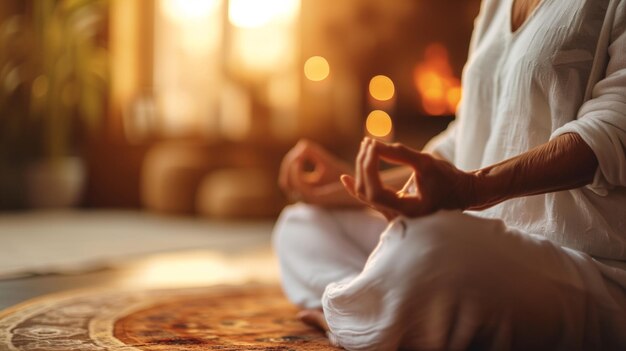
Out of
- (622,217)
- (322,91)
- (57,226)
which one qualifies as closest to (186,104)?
(322,91)

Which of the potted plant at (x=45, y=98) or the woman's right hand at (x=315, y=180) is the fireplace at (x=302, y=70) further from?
the woman's right hand at (x=315, y=180)

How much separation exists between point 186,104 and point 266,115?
57cm

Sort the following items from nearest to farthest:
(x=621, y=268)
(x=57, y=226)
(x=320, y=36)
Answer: (x=621, y=268) → (x=57, y=226) → (x=320, y=36)

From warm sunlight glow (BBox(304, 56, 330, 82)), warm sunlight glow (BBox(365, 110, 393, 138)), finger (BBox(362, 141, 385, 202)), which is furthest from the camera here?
warm sunlight glow (BBox(304, 56, 330, 82))

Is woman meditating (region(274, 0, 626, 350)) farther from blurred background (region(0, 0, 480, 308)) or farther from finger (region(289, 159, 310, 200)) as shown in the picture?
blurred background (region(0, 0, 480, 308))

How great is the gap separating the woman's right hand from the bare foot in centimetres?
20

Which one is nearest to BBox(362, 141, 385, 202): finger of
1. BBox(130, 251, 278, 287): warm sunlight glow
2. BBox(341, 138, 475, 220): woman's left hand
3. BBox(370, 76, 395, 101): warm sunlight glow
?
BBox(341, 138, 475, 220): woman's left hand

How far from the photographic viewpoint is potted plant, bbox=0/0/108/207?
470cm


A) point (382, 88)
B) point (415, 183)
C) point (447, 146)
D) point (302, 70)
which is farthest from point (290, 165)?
point (302, 70)

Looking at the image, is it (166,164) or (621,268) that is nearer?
(621,268)

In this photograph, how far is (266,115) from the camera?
5.07 meters

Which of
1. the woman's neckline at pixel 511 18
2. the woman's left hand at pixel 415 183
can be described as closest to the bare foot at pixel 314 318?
the woman's left hand at pixel 415 183

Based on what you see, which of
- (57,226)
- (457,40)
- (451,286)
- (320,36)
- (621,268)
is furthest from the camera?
(320,36)

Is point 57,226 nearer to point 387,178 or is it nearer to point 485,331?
Result: point 387,178
